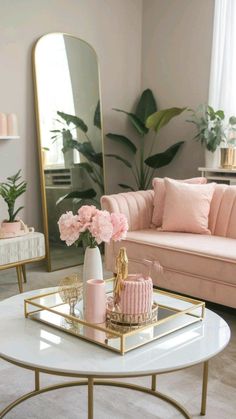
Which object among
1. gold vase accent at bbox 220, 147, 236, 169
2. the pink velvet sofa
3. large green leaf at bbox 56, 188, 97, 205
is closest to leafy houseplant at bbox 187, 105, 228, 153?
gold vase accent at bbox 220, 147, 236, 169

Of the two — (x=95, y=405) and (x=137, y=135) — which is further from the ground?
(x=137, y=135)

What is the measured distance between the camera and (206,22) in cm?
427

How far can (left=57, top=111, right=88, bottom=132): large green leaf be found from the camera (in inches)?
162

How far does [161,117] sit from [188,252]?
175cm

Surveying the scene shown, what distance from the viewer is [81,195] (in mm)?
4305

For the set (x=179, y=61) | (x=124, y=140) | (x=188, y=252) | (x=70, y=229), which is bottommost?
(x=188, y=252)

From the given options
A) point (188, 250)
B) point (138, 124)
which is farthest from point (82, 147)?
point (188, 250)

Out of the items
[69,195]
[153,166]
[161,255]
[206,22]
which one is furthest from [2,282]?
[206,22]

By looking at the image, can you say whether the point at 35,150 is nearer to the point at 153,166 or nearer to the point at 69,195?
the point at 69,195

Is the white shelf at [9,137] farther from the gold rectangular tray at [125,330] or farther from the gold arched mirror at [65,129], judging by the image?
the gold rectangular tray at [125,330]

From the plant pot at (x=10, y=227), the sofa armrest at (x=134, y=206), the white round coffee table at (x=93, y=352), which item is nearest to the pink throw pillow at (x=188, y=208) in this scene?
the sofa armrest at (x=134, y=206)

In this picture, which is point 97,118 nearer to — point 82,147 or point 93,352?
point 82,147

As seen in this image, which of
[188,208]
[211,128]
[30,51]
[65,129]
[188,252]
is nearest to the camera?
[188,252]

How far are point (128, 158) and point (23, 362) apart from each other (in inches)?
141
